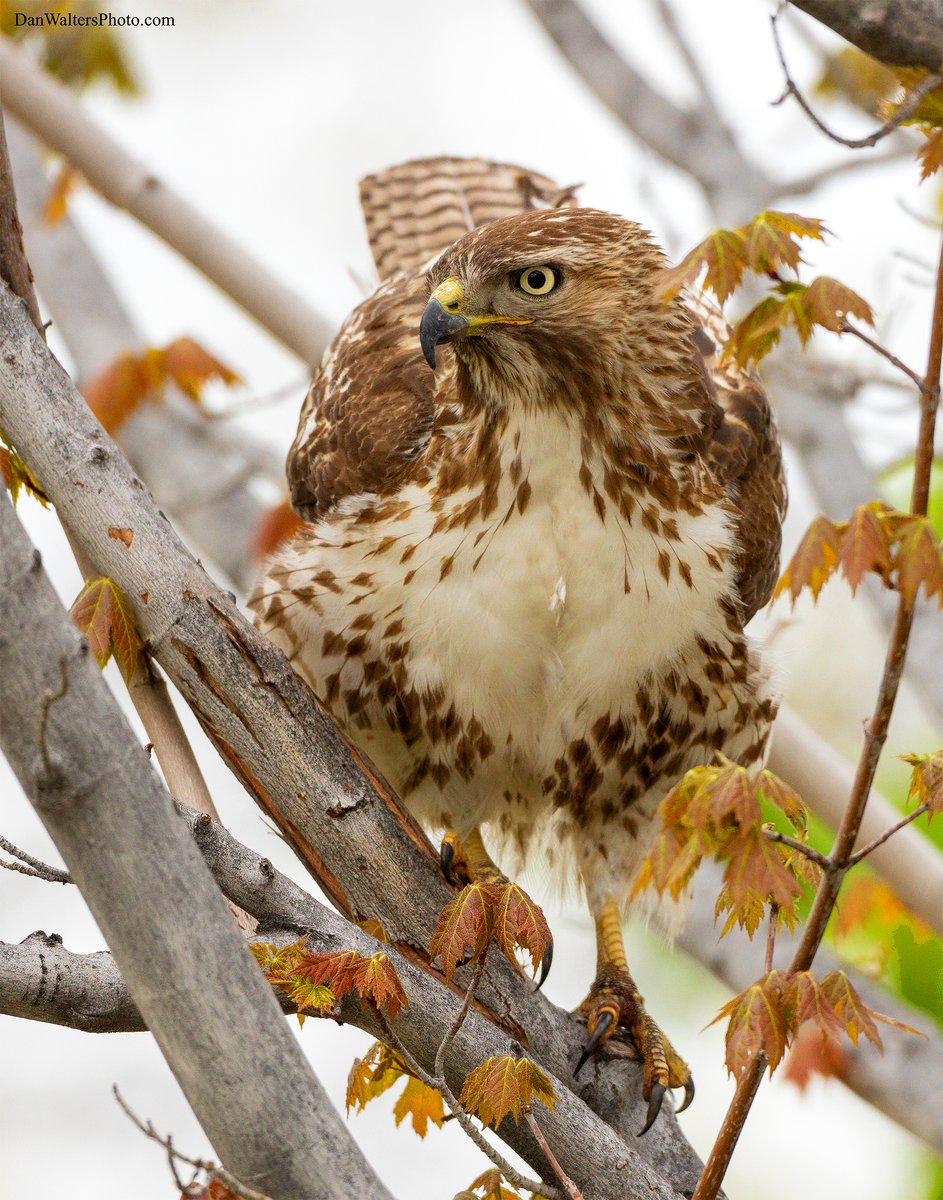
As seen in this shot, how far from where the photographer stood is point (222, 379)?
5801 millimetres

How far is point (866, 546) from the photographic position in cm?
221

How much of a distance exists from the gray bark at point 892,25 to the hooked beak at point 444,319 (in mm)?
1089

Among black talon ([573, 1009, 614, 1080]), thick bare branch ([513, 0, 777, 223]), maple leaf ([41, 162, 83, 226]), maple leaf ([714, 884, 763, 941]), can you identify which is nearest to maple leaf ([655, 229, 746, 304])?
maple leaf ([714, 884, 763, 941])

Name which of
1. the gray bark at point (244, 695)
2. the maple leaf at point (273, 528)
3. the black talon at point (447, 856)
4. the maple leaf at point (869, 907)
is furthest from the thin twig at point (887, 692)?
the maple leaf at point (273, 528)

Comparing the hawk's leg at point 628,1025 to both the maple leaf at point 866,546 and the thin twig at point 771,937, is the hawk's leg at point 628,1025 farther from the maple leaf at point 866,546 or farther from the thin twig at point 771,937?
the maple leaf at point 866,546

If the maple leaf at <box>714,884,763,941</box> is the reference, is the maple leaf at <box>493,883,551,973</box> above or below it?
above

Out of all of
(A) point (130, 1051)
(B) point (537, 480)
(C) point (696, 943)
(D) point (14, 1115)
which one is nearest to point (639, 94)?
(B) point (537, 480)

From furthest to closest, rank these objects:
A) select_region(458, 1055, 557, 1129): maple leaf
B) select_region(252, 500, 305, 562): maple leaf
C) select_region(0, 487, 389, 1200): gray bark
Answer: select_region(252, 500, 305, 562): maple leaf, select_region(458, 1055, 557, 1129): maple leaf, select_region(0, 487, 389, 1200): gray bark

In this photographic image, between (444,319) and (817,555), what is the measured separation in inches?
47.9

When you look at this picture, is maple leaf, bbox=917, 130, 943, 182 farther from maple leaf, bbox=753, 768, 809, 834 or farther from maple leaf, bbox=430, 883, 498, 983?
maple leaf, bbox=430, 883, 498, 983

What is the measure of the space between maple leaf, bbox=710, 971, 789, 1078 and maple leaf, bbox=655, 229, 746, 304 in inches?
43.2

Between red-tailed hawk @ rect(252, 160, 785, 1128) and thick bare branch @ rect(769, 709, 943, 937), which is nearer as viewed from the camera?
red-tailed hawk @ rect(252, 160, 785, 1128)

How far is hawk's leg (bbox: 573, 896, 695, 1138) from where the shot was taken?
353 centimetres

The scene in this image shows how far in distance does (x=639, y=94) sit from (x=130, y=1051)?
6818 mm
